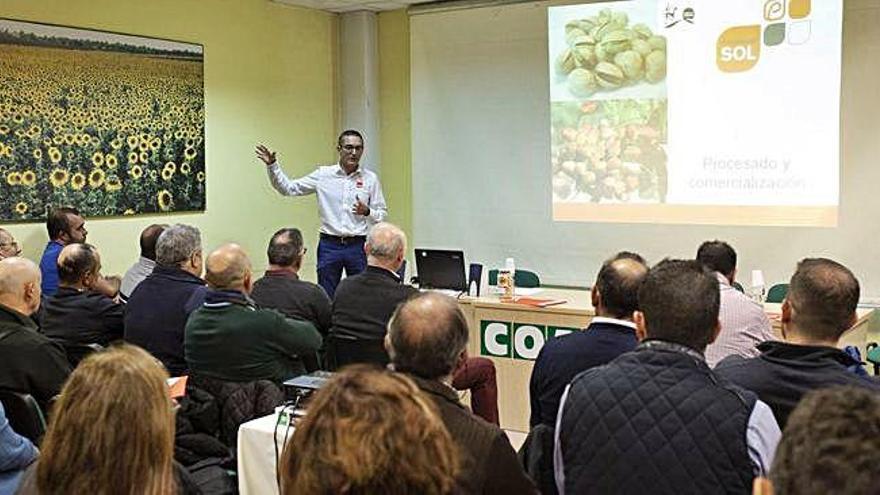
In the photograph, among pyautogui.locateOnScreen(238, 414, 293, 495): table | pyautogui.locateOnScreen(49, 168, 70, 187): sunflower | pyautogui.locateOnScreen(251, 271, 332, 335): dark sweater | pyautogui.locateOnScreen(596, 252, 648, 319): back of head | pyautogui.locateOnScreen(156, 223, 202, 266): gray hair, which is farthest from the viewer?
pyautogui.locateOnScreen(49, 168, 70, 187): sunflower

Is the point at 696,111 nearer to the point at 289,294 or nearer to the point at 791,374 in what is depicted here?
the point at 289,294

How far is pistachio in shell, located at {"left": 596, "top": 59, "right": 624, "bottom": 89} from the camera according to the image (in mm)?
6082

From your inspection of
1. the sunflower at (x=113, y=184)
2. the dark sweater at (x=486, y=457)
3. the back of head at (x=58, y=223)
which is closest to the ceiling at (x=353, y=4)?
the sunflower at (x=113, y=184)

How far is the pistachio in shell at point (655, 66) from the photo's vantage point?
5871mm

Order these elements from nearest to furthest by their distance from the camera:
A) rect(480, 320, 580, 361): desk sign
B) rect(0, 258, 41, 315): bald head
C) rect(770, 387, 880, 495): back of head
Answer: rect(770, 387, 880, 495): back of head, rect(0, 258, 41, 315): bald head, rect(480, 320, 580, 361): desk sign

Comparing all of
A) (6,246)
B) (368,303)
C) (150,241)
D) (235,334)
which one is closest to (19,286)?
(235,334)

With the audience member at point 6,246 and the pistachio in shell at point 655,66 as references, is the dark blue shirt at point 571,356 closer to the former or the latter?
the audience member at point 6,246

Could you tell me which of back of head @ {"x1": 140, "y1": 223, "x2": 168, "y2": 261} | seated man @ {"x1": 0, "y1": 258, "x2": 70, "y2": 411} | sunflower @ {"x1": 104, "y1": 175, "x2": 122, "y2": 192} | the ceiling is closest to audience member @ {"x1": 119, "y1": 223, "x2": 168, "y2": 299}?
back of head @ {"x1": 140, "y1": 223, "x2": 168, "y2": 261}

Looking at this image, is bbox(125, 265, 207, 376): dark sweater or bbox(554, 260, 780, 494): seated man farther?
bbox(125, 265, 207, 376): dark sweater

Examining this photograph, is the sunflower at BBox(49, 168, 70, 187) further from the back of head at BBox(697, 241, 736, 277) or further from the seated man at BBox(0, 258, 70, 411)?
the back of head at BBox(697, 241, 736, 277)

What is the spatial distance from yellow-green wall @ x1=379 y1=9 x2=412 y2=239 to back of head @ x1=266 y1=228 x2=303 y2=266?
3.32 m

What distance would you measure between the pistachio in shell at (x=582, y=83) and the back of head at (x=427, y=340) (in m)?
4.26

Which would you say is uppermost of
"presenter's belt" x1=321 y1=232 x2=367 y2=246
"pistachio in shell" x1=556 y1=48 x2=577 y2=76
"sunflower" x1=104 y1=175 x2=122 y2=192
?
"pistachio in shell" x1=556 y1=48 x2=577 y2=76

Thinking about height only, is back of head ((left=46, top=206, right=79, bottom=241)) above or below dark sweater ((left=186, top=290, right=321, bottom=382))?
above
